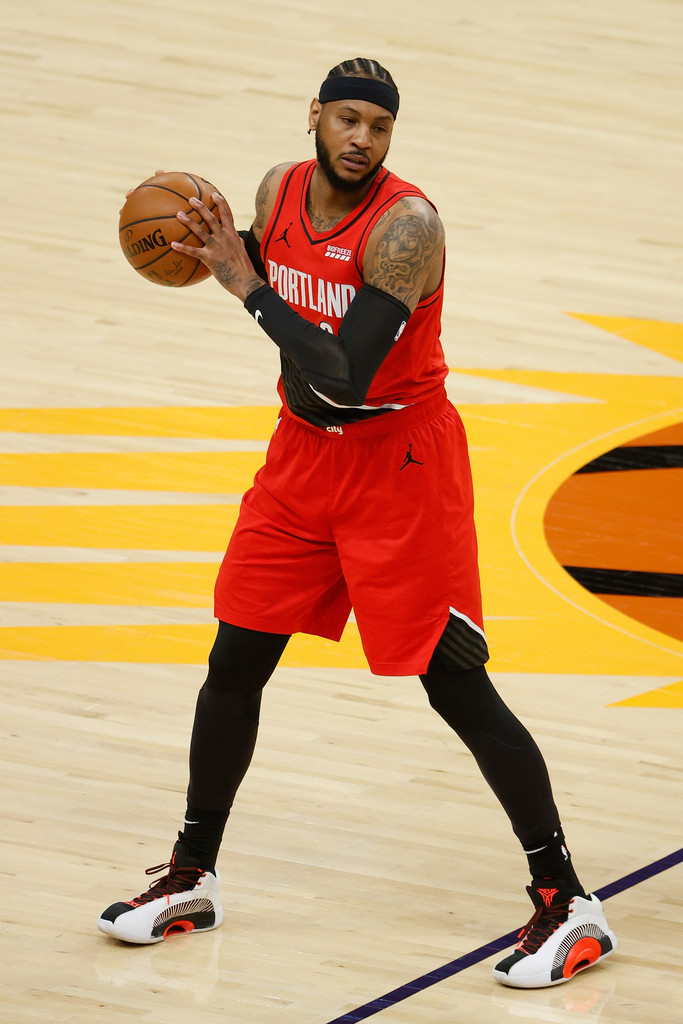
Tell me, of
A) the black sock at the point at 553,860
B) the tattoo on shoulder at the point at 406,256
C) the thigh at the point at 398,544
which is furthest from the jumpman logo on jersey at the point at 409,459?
the black sock at the point at 553,860

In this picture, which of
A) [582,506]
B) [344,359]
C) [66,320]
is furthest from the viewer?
[66,320]

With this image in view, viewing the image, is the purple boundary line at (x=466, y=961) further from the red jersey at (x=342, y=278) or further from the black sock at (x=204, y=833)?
the red jersey at (x=342, y=278)

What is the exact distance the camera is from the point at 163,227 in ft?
13.1

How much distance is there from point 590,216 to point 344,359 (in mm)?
6086

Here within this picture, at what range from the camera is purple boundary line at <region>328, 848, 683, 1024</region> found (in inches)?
154

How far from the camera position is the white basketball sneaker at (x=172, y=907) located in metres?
4.13

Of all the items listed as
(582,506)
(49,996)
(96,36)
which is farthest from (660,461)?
(96,36)

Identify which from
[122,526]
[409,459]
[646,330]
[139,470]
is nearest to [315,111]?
[409,459]

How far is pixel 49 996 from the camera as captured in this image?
154 inches

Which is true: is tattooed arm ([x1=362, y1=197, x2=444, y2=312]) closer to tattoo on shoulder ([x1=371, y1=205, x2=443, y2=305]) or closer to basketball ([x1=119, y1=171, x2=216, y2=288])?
tattoo on shoulder ([x1=371, y1=205, x2=443, y2=305])

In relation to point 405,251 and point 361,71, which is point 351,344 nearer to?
point 405,251

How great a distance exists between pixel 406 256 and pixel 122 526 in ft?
9.73

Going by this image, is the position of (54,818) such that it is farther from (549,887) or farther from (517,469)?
(517,469)

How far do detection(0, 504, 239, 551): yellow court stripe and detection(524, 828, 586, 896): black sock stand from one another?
8.05ft
